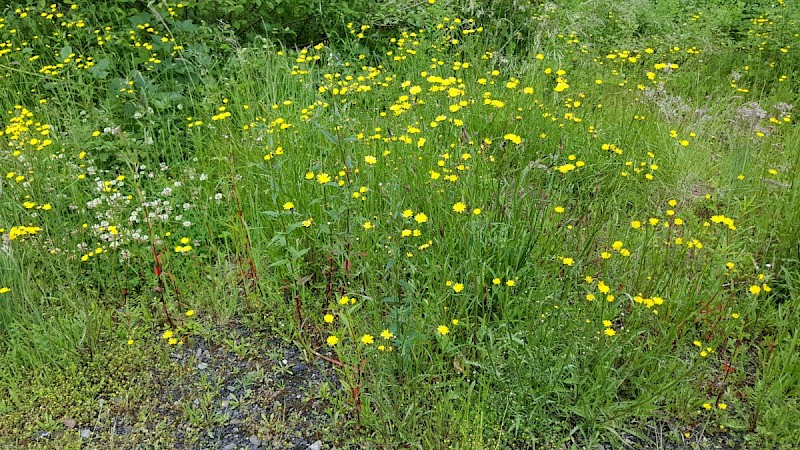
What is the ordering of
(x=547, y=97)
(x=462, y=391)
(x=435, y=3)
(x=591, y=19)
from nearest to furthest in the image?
1. (x=462, y=391)
2. (x=547, y=97)
3. (x=435, y=3)
4. (x=591, y=19)

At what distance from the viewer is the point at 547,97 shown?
169 inches

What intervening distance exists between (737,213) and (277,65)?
325cm

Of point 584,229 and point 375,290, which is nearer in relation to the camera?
point 375,290

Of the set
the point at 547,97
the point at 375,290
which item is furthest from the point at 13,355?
the point at 547,97

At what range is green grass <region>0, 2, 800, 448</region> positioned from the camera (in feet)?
7.84

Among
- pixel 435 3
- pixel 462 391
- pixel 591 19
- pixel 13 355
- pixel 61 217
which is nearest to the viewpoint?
pixel 462 391

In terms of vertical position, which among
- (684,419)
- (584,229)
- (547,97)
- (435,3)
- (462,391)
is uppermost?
(435,3)

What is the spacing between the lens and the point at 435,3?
5562 millimetres

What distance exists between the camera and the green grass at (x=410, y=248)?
7.84 ft

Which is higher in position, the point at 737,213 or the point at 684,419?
the point at 737,213

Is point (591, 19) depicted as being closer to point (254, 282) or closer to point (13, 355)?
point (254, 282)

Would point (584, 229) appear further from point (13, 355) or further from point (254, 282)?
point (13, 355)

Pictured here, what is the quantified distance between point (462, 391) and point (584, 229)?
4.03 ft

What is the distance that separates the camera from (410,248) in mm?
2846
